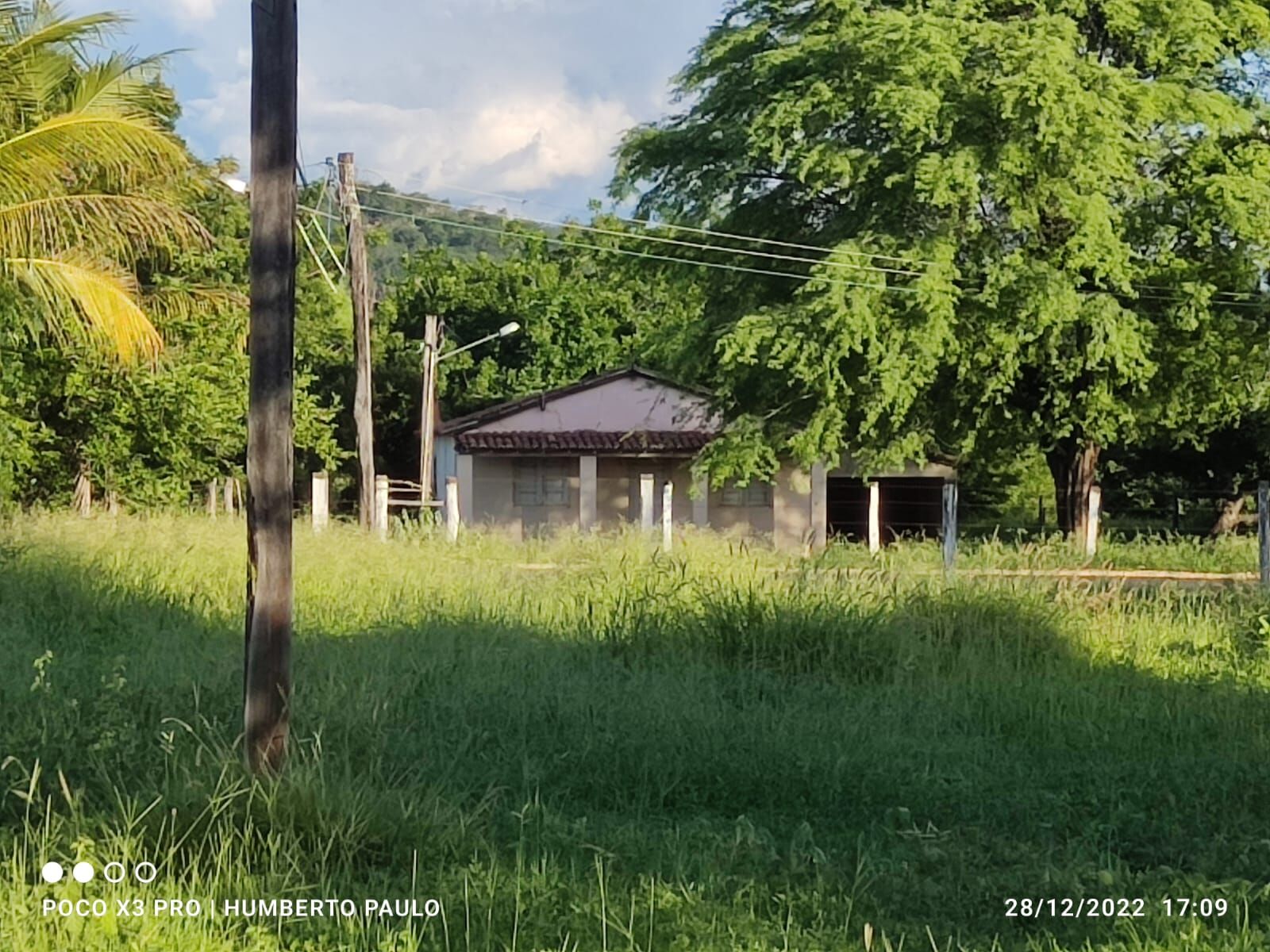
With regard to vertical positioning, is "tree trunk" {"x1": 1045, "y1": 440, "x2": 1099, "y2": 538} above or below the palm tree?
below

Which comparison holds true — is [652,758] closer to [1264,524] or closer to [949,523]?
[949,523]

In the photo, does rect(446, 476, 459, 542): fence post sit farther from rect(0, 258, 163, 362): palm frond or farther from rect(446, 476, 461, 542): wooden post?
rect(0, 258, 163, 362): palm frond

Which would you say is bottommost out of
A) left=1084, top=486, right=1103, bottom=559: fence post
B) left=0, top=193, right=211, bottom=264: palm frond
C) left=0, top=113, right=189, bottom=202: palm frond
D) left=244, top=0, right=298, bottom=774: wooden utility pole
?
left=1084, top=486, right=1103, bottom=559: fence post

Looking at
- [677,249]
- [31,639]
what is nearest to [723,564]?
[31,639]

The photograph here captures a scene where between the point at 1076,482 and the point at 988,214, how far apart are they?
5263 millimetres

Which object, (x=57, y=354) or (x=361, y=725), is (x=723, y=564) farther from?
(x=57, y=354)

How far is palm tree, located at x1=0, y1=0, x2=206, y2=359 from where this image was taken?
13.3m

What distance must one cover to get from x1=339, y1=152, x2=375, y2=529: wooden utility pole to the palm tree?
7.99 m

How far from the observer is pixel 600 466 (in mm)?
33656

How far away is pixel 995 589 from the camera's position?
11.4 m

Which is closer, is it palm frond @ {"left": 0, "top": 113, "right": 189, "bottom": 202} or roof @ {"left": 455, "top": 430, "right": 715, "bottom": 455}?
palm frond @ {"left": 0, "top": 113, "right": 189, "bottom": 202}

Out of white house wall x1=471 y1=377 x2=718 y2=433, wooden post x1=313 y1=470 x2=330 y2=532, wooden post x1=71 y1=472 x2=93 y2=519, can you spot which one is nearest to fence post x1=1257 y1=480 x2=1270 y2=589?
wooden post x1=313 y1=470 x2=330 y2=532

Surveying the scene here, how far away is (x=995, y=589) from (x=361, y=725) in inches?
246

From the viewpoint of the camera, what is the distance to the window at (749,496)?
33.1 metres
